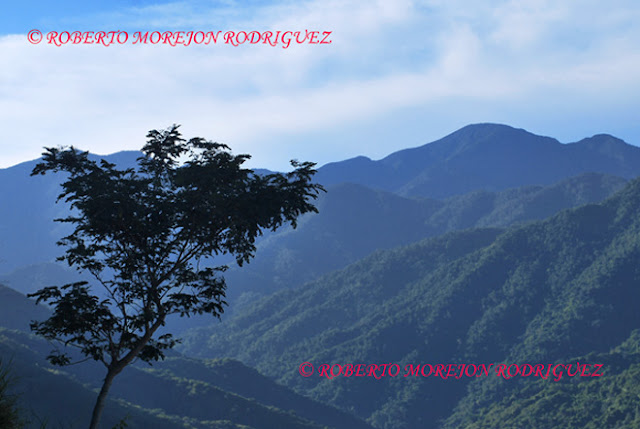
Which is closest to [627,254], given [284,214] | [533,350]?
[533,350]

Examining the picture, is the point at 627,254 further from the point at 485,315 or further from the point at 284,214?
the point at 284,214

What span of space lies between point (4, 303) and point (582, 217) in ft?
528

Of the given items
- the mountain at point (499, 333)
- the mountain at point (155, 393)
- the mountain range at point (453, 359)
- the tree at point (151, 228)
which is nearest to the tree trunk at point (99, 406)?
the tree at point (151, 228)

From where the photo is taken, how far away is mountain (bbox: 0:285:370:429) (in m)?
68.4

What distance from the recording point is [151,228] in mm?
17062

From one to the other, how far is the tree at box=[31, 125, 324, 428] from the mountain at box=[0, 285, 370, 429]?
102ft

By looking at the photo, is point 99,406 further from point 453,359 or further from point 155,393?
point 453,359

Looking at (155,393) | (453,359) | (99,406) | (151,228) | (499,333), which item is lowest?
(453,359)

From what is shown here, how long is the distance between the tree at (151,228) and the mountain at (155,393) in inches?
1225

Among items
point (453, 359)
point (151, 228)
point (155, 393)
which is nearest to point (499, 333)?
point (453, 359)

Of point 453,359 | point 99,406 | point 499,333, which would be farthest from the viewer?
point 499,333

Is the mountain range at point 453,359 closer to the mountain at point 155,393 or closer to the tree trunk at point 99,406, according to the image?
the mountain at point 155,393

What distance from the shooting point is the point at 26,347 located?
8669cm

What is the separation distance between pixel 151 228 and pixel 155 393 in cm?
8926
